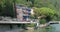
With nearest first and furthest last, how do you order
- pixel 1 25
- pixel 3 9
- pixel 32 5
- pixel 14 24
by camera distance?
pixel 1 25, pixel 14 24, pixel 3 9, pixel 32 5

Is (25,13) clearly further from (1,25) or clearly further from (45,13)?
(1,25)

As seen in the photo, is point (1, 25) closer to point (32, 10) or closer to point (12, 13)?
point (12, 13)

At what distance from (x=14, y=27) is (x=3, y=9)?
999cm

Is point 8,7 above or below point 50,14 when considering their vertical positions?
above

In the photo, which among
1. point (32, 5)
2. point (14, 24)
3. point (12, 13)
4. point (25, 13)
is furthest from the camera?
point (32, 5)

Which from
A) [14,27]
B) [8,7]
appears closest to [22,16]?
[8,7]

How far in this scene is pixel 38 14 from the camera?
5391 centimetres

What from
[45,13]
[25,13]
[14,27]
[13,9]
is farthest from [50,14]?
[14,27]

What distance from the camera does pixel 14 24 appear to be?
24.1 metres

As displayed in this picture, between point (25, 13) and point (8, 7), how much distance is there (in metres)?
15.7

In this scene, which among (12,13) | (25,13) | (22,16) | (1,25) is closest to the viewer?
(1,25)

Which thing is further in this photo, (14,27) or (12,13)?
(12,13)

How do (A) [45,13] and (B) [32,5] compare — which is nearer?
(A) [45,13]

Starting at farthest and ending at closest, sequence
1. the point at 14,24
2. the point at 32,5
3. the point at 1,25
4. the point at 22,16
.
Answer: the point at 32,5 < the point at 22,16 < the point at 14,24 < the point at 1,25
